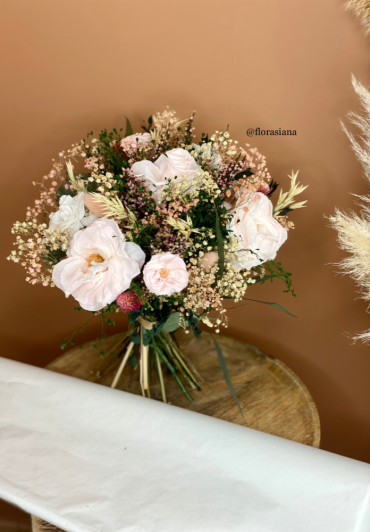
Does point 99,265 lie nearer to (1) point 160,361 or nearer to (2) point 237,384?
(1) point 160,361

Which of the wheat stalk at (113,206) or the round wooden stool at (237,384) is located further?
the round wooden stool at (237,384)

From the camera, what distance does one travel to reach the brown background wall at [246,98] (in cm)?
84

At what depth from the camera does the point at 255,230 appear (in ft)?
Result: 2.31

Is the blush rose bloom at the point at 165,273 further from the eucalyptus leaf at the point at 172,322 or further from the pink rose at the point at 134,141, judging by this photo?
the pink rose at the point at 134,141

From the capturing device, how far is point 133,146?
757 mm

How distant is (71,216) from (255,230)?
33 cm

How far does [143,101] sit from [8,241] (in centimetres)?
54

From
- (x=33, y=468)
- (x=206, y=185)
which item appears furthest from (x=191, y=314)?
(x=33, y=468)

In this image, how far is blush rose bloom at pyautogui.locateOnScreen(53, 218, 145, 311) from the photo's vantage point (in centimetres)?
66

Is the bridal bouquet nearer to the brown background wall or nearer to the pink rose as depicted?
the pink rose

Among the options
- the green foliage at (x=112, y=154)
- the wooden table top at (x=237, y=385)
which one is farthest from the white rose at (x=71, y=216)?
the wooden table top at (x=237, y=385)

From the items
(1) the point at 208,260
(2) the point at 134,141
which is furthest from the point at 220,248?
(2) the point at 134,141

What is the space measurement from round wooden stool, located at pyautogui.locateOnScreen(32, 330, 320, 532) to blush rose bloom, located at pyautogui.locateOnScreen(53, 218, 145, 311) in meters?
0.40

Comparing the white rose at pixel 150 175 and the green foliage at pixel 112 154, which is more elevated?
the green foliage at pixel 112 154
